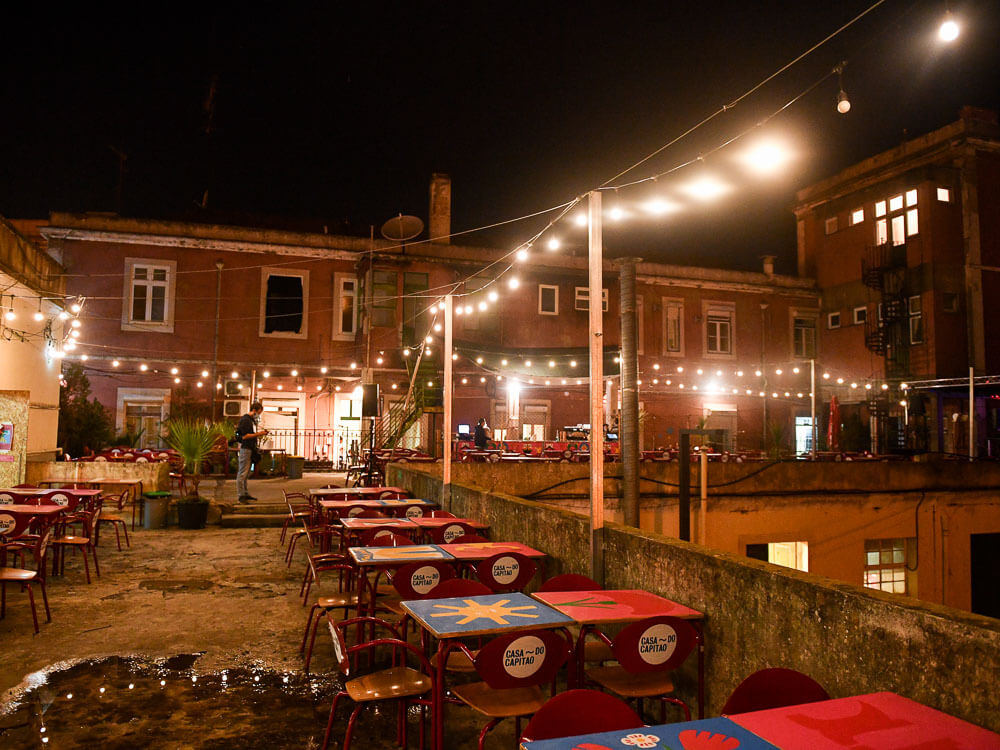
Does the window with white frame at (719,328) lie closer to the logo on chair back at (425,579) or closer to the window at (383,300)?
the window at (383,300)

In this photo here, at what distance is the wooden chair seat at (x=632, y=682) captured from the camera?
3.48 meters

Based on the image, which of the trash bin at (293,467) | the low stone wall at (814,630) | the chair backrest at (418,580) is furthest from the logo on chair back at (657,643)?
the trash bin at (293,467)

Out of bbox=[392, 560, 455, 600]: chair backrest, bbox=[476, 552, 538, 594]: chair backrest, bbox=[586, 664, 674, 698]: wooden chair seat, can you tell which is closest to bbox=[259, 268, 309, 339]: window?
bbox=[476, 552, 538, 594]: chair backrest

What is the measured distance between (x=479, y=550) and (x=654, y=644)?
92.1 inches

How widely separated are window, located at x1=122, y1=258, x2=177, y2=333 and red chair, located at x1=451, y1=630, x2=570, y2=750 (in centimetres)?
1836

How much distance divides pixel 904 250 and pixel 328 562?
73.5 ft

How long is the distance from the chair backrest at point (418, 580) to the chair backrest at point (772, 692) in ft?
6.86

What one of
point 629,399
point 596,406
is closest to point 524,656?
point 596,406

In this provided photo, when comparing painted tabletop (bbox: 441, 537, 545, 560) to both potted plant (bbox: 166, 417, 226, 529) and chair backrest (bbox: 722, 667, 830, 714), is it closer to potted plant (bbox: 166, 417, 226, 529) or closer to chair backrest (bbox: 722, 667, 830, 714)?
chair backrest (bbox: 722, 667, 830, 714)

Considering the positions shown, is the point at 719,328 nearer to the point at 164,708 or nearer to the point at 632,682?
the point at 632,682

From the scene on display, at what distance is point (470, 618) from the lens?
137 inches

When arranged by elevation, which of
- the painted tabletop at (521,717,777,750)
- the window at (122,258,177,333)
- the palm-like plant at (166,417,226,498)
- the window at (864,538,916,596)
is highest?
the window at (122,258,177,333)

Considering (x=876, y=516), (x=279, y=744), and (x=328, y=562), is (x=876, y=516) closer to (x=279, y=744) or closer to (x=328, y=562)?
(x=328, y=562)

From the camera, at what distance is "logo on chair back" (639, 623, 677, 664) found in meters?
3.33
